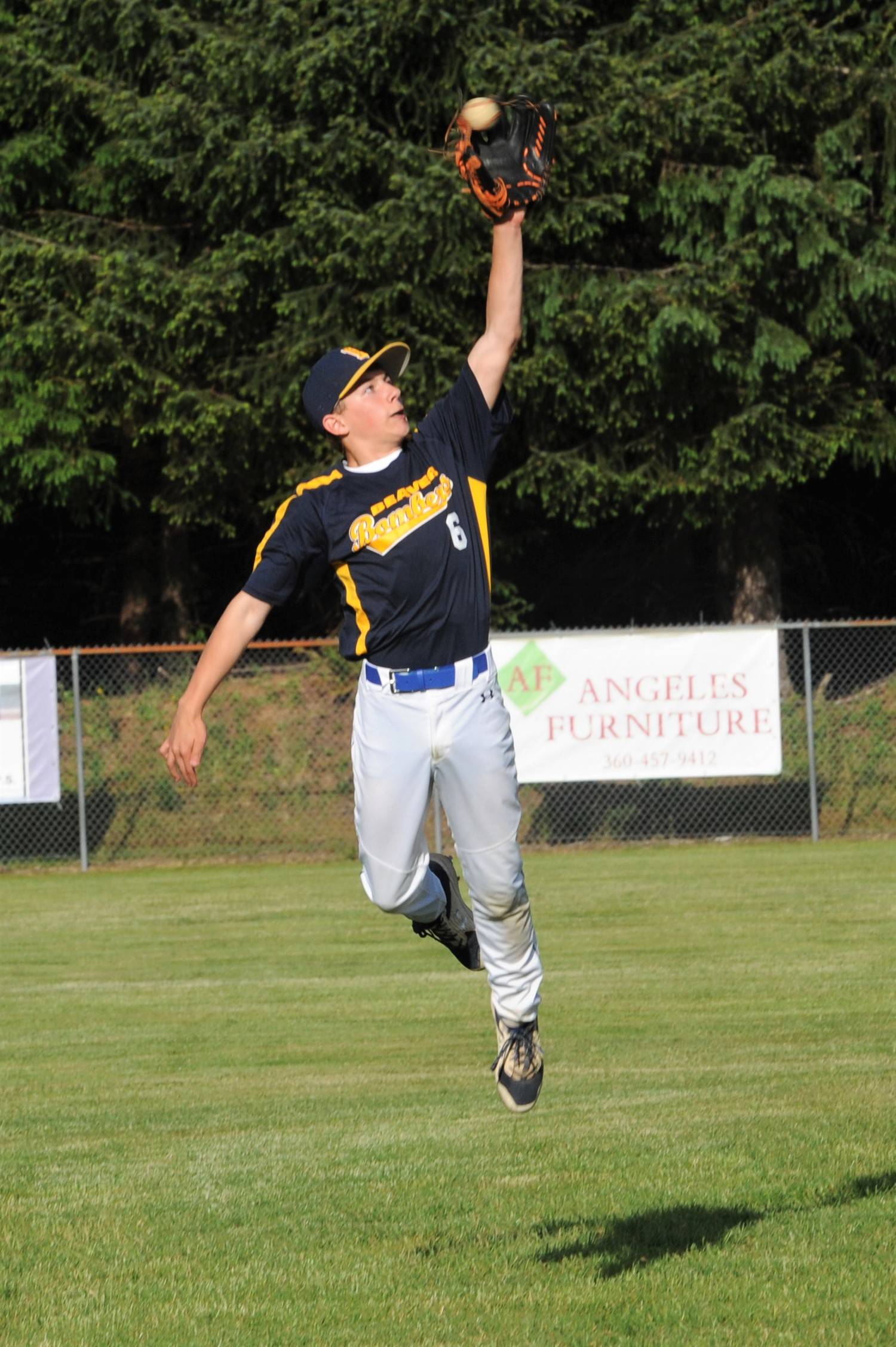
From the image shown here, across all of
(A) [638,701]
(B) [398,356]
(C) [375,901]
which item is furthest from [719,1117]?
(A) [638,701]

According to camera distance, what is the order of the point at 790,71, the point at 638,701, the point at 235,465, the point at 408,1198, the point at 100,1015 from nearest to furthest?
the point at 408,1198 → the point at 100,1015 → the point at 638,701 → the point at 790,71 → the point at 235,465

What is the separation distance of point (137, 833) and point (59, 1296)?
51.7 ft

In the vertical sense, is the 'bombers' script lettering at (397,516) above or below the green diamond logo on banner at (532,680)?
above

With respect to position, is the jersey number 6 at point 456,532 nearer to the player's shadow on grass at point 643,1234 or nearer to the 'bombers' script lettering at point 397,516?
the 'bombers' script lettering at point 397,516

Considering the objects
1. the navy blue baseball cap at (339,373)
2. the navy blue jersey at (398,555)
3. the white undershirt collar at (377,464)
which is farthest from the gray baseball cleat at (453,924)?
the navy blue baseball cap at (339,373)

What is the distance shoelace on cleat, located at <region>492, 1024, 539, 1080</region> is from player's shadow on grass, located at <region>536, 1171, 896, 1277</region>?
662 mm

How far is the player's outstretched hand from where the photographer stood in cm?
552

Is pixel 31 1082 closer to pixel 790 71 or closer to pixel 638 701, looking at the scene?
pixel 638 701

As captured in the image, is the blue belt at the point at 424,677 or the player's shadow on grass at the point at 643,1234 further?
the player's shadow on grass at the point at 643,1234

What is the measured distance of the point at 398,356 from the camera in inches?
244

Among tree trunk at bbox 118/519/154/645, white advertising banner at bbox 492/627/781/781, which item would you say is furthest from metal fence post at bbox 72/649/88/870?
tree trunk at bbox 118/519/154/645

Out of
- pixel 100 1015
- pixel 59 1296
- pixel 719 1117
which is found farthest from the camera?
pixel 100 1015

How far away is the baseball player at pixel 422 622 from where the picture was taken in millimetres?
5895

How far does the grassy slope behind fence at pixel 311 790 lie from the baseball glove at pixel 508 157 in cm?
1527
